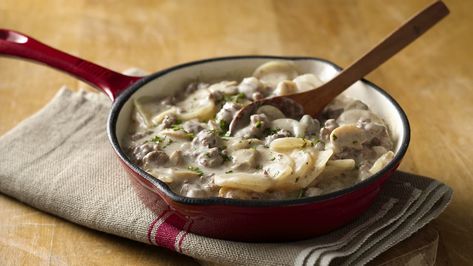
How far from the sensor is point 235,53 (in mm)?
4102

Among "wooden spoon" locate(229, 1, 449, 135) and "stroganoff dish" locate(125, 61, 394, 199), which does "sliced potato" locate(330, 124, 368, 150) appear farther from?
"wooden spoon" locate(229, 1, 449, 135)

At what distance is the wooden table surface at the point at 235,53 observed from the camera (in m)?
2.68

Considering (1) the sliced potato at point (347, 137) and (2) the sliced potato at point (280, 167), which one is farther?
(1) the sliced potato at point (347, 137)

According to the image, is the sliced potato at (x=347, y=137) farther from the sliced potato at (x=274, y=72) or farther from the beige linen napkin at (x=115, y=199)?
the sliced potato at (x=274, y=72)

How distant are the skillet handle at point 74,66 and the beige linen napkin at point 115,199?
284 millimetres

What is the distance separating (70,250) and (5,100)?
1233 millimetres

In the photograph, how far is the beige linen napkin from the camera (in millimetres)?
2410

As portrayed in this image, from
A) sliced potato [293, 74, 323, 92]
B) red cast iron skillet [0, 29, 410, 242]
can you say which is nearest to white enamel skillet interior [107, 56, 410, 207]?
red cast iron skillet [0, 29, 410, 242]

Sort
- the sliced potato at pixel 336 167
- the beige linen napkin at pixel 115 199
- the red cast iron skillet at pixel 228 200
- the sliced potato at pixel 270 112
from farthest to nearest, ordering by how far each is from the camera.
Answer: the sliced potato at pixel 270 112
the sliced potato at pixel 336 167
the beige linen napkin at pixel 115 199
the red cast iron skillet at pixel 228 200

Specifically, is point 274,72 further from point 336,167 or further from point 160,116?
point 336,167

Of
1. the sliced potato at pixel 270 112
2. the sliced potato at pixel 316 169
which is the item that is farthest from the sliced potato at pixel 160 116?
the sliced potato at pixel 316 169

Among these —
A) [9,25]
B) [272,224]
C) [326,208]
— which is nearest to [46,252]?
[272,224]

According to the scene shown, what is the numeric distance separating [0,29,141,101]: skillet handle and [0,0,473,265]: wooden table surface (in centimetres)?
48

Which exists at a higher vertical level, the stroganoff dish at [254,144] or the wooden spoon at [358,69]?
the wooden spoon at [358,69]
